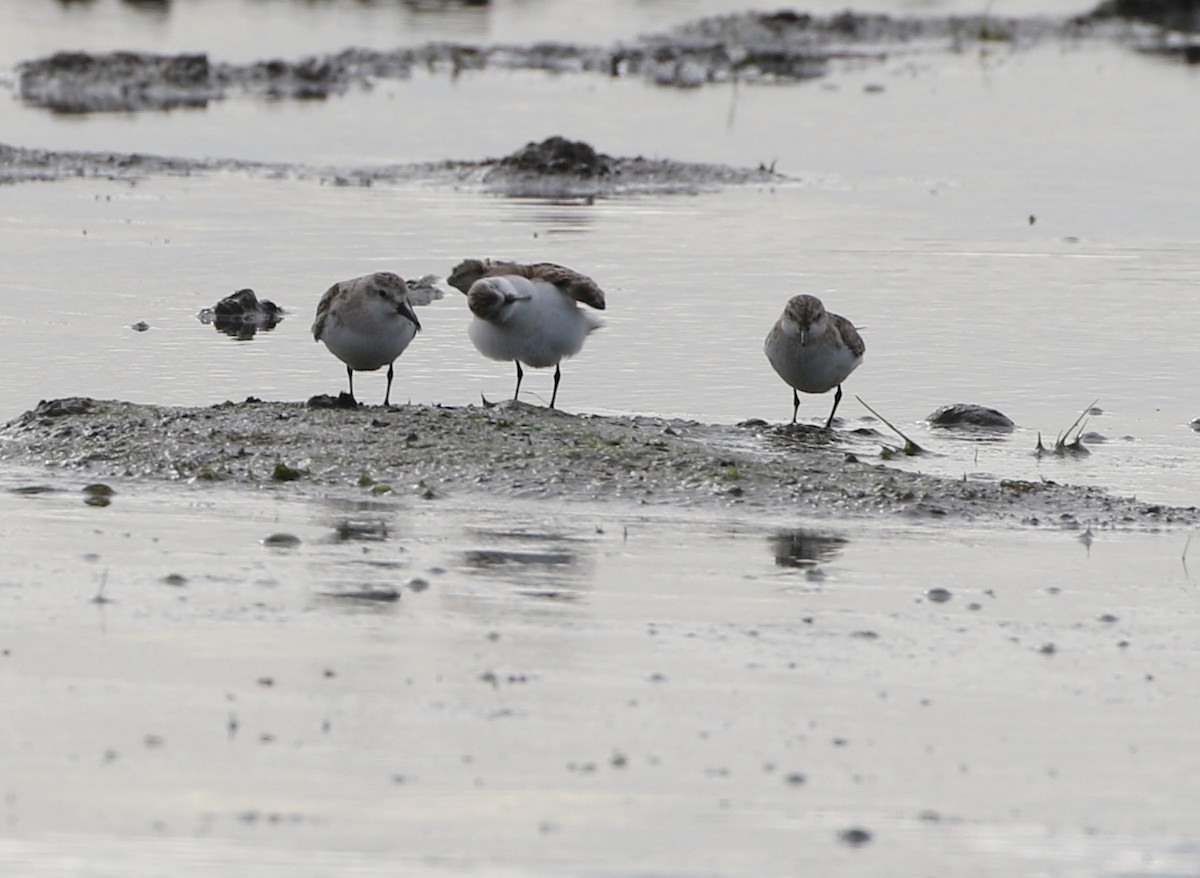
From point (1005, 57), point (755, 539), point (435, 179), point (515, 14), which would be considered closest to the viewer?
point (755, 539)

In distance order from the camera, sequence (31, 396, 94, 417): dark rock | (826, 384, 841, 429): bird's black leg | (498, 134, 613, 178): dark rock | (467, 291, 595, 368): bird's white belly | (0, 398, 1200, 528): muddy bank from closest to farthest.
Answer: (0, 398, 1200, 528): muddy bank
(31, 396, 94, 417): dark rock
(467, 291, 595, 368): bird's white belly
(826, 384, 841, 429): bird's black leg
(498, 134, 613, 178): dark rock

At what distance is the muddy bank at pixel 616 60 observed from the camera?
30.9 meters

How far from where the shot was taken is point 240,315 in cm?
1483

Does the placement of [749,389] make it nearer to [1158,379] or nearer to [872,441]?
[872,441]

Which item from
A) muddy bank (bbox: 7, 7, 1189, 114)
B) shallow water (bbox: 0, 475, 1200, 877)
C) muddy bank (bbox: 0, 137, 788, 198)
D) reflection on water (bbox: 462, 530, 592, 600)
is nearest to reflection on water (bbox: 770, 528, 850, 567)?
shallow water (bbox: 0, 475, 1200, 877)

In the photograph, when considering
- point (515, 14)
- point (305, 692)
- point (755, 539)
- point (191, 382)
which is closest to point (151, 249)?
point (191, 382)

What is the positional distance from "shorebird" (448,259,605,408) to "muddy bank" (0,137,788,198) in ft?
33.7

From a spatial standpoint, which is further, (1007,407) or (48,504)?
(1007,407)

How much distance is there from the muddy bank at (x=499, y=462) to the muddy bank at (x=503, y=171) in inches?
446

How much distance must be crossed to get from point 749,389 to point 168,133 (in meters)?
15.0

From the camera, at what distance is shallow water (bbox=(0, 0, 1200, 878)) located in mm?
5871

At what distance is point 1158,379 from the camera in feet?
44.3

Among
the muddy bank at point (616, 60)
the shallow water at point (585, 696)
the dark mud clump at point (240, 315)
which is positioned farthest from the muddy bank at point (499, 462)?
the muddy bank at point (616, 60)

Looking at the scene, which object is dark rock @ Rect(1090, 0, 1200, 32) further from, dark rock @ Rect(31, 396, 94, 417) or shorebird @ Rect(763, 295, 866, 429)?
dark rock @ Rect(31, 396, 94, 417)
